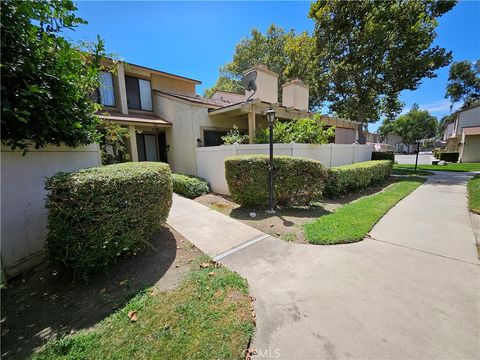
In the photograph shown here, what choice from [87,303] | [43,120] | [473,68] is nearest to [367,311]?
[87,303]

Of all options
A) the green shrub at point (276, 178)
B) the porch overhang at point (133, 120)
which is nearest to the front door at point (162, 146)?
the porch overhang at point (133, 120)

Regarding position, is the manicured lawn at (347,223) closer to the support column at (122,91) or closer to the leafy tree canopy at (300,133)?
the leafy tree canopy at (300,133)

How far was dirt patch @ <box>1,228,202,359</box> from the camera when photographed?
2258 mm

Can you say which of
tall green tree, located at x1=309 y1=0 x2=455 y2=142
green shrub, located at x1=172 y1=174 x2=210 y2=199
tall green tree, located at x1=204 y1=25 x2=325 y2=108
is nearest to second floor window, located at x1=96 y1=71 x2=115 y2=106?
green shrub, located at x1=172 y1=174 x2=210 y2=199

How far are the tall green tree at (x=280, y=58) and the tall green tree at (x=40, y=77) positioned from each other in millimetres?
14703

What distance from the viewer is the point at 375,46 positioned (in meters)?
13.3

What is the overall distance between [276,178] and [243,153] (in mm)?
2091

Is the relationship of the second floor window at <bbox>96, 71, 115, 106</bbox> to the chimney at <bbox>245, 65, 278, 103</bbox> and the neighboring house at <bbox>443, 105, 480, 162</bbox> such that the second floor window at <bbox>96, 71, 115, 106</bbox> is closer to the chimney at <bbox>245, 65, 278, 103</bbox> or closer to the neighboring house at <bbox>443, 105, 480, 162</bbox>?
the chimney at <bbox>245, 65, 278, 103</bbox>

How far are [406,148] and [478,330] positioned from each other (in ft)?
285

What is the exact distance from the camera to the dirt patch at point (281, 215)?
480 centimetres

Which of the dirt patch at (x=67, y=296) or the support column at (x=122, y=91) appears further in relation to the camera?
the support column at (x=122, y=91)

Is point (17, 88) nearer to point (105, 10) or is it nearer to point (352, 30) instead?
point (105, 10)

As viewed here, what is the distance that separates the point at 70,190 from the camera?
2.72 metres

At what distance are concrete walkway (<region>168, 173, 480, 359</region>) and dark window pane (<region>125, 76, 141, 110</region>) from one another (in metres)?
9.44
